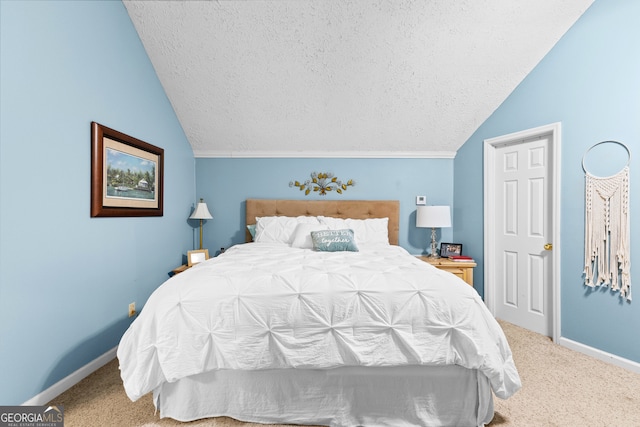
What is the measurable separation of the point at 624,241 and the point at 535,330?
1.16m

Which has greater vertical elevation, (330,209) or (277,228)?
(330,209)

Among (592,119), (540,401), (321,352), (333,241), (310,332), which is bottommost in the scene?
(540,401)

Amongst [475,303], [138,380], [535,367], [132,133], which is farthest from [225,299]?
[535,367]

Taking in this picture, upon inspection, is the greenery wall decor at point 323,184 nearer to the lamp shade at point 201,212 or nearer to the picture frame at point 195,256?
the lamp shade at point 201,212

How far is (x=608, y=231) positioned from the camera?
2.14 metres

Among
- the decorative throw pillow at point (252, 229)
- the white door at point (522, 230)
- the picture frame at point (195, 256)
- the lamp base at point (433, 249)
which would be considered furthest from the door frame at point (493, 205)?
the picture frame at point (195, 256)

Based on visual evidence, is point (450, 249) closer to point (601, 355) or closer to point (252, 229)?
point (601, 355)

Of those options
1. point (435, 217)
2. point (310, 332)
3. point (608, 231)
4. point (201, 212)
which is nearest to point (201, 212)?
point (201, 212)

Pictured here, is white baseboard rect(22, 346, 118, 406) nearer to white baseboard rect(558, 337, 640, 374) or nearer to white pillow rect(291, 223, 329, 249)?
white pillow rect(291, 223, 329, 249)

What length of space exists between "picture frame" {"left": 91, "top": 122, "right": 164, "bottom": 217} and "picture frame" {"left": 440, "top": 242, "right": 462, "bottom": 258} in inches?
128

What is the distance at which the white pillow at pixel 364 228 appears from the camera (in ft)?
10.5

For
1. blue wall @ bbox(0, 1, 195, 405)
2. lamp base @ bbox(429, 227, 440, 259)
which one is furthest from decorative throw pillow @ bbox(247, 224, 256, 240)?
lamp base @ bbox(429, 227, 440, 259)

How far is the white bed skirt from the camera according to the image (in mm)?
1450

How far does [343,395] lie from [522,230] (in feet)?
8.29
